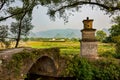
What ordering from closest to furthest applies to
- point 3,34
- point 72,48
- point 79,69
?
point 79,69
point 3,34
point 72,48

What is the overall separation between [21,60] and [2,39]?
8.53 metres

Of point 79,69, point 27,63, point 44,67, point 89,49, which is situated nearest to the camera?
point 27,63

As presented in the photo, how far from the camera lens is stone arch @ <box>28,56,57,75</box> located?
21172mm

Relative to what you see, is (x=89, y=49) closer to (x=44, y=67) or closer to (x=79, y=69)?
(x=79, y=69)

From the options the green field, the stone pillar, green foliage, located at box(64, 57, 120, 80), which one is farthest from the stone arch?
the green field

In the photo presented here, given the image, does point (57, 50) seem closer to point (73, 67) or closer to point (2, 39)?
point (73, 67)

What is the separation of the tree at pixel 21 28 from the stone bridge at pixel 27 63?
18.7 feet

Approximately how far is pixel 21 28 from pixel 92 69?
28.2 ft

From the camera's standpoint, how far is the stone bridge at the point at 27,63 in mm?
15414

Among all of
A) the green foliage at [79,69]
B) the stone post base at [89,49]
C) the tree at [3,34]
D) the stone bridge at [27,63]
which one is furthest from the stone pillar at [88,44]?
the tree at [3,34]

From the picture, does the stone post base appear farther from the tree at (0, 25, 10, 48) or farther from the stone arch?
the tree at (0, 25, 10, 48)

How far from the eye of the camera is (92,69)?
2173cm

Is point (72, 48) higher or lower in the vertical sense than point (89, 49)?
lower

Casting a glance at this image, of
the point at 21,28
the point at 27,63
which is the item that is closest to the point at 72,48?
Answer: the point at 21,28
